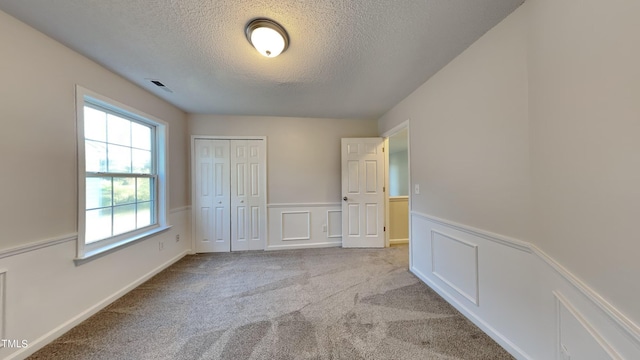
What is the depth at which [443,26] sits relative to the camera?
1.61 metres

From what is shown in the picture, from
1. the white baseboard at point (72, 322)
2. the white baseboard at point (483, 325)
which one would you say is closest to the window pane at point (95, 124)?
the white baseboard at point (72, 322)

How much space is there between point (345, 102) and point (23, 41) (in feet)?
9.67

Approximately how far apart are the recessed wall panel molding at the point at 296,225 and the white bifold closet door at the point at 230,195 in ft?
1.19

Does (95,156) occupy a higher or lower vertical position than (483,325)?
higher

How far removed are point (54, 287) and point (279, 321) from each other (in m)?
1.75

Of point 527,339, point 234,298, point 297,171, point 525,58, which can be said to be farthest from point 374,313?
point 297,171

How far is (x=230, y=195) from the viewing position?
3869 mm

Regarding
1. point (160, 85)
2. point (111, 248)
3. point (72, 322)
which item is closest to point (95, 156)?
point (111, 248)

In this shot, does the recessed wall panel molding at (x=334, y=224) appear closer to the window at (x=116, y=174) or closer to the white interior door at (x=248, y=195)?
the white interior door at (x=248, y=195)

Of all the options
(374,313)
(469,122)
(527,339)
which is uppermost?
(469,122)

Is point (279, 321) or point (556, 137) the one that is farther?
point (279, 321)

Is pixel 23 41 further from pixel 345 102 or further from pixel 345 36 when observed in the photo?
pixel 345 102

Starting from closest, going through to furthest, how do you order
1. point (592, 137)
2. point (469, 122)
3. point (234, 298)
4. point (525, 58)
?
1. point (592, 137)
2. point (525, 58)
3. point (469, 122)
4. point (234, 298)

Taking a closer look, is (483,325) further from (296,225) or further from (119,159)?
(119,159)
